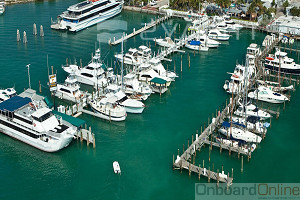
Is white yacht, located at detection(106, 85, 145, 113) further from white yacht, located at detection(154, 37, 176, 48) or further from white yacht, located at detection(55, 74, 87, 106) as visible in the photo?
white yacht, located at detection(154, 37, 176, 48)

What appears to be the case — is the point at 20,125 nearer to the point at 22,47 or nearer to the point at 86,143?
the point at 86,143

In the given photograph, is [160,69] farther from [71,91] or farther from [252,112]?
[252,112]

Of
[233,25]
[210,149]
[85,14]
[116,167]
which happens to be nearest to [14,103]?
[116,167]

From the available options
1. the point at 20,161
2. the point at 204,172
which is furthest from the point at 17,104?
the point at 204,172

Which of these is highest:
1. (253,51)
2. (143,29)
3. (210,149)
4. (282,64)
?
(143,29)

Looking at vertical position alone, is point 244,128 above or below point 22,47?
below

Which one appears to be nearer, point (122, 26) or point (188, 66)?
point (188, 66)

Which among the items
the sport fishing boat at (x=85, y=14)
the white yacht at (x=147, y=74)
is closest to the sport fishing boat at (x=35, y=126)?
the white yacht at (x=147, y=74)

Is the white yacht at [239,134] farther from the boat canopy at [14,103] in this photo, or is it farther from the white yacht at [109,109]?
the boat canopy at [14,103]
